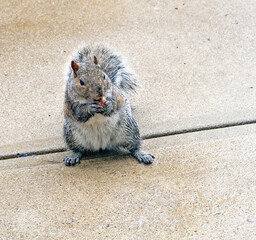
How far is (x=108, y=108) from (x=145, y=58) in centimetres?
201

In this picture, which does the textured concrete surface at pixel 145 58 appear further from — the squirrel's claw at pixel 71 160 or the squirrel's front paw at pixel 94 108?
the squirrel's front paw at pixel 94 108

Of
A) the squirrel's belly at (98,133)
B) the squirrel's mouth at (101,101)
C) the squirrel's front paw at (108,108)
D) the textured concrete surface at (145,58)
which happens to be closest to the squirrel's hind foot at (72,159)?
the squirrel's belly at (98,133)

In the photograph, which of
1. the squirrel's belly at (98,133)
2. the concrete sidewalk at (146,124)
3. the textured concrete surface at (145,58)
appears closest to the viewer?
the concrete sidewalk at (146,124)

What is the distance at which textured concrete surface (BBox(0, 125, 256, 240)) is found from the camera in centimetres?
329

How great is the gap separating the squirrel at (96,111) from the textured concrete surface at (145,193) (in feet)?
0.47

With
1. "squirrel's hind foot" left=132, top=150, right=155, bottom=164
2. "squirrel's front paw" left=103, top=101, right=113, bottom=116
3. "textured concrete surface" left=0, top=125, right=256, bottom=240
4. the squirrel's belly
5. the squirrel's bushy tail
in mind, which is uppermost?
the squirrel's bushy tail

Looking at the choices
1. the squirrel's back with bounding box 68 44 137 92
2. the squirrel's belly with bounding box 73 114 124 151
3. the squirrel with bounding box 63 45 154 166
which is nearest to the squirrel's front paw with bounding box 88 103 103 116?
A: the squirrel with bounding box 63 45 154 166

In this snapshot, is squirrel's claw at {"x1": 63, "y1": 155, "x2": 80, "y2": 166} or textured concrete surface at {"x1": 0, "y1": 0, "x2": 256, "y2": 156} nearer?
squirrel's claw at {"x1": 63, "y1": 155, "x2": 80, "y2": 166}

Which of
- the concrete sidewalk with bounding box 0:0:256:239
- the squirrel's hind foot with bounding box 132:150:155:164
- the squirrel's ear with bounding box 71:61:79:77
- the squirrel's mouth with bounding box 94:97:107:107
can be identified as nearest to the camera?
the concrete sidewalk with bounding box 0:0:256:239

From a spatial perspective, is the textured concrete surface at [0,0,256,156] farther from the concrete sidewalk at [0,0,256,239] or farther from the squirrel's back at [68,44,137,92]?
the squirrel's back at [68,44,137,92]

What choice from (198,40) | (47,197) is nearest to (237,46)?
(198,40)

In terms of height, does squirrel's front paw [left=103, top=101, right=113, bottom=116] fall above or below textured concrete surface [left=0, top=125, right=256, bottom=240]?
above

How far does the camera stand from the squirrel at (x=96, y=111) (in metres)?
3.61

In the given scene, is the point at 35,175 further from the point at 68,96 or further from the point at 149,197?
the point at 149,197
